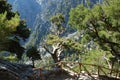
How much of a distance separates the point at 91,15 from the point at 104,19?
1.46 meters

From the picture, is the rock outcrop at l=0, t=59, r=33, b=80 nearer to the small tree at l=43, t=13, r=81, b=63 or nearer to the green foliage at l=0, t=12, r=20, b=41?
the green foliage at l=0, t=12, r=20, b=41

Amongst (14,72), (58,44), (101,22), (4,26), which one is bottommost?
(14,72)

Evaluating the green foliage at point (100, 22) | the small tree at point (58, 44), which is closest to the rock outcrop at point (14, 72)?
the small tree at point (58, 44)

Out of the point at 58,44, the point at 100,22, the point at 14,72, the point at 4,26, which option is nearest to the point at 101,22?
the point at 100,22

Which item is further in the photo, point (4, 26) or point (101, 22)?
point (101, 22)

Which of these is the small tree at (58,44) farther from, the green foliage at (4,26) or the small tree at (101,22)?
the green foliage at (4,26)

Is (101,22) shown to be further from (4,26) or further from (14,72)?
(4,26)

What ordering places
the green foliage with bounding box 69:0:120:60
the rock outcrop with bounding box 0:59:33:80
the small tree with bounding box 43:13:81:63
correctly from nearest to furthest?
the rock outcrop with bounding box 0:59:33:80 → the green foliage with bounding box 69:0:120:60 → the small tree with bounding box 43:13:81:63

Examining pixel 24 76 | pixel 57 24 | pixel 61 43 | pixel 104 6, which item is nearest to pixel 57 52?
pixel 61 43

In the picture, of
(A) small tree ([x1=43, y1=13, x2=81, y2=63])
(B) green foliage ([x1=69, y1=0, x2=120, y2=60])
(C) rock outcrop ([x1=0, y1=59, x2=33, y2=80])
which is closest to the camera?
(C) rock outcrop ([x1=0, y1=59, x2=33, y2=80])

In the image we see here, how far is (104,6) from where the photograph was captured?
110ft

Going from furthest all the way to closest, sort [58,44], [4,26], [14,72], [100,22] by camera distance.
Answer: [58,44] → [100,22] → [14,72] → [4,26]

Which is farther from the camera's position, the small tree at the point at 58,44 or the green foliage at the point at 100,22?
the small tree at the point at 58,44

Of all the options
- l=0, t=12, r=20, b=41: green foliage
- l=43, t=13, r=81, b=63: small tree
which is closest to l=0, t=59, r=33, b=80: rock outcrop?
l=0, t=12, r=20, b=41: green foliage
